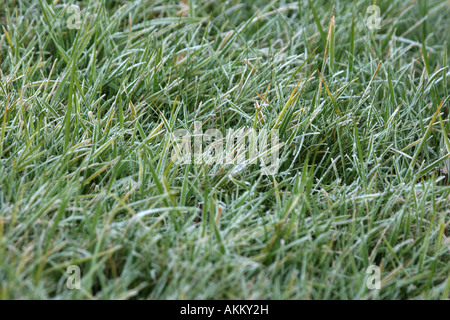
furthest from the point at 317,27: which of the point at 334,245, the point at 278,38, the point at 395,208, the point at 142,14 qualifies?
the point at 334,245

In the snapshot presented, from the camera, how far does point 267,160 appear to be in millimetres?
1688

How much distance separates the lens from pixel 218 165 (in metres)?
1.66

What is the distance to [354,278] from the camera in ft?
4.50

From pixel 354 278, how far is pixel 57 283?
0.77 meters

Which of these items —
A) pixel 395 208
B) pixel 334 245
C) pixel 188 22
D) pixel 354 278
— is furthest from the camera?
pixel 188 22

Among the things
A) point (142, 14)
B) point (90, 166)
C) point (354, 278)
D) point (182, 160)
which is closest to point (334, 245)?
point (354, 278)

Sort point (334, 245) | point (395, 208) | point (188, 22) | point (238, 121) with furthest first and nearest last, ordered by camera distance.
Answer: point (188, 22), point (238, 121), point (395, 208), point (334, 245)

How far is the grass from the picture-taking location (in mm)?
1348

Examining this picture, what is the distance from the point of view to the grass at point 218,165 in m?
1.35

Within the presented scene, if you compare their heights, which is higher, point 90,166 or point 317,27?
point 317,27

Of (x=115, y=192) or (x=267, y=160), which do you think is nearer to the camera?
(x=115, y=192)

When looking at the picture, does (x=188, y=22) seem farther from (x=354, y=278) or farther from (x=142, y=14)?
(x=354, y=278)

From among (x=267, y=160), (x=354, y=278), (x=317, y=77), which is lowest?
(x=354, y=278)
